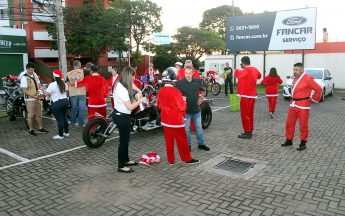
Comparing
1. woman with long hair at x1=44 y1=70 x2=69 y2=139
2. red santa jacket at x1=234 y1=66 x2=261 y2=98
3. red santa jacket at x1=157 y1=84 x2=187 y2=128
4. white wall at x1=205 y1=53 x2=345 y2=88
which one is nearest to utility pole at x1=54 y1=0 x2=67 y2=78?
woman with long hair at x1=44 y1=70 x2=69 y2=139

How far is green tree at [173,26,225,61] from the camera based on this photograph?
5128 cm

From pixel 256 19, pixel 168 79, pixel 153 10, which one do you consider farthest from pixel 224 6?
pixel 168 79

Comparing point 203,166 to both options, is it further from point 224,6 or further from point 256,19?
point 224,6

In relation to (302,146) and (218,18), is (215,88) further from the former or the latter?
(218,18)

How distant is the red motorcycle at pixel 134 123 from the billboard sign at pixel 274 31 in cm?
1487

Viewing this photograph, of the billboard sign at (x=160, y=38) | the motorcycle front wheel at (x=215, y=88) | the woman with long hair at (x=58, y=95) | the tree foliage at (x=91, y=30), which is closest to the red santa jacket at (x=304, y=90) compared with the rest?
the woman with long hair at (x=58, y=95)

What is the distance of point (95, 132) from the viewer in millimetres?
6578

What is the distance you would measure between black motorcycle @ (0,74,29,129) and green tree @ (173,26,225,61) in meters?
43.5

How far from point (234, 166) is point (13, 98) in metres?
8.34

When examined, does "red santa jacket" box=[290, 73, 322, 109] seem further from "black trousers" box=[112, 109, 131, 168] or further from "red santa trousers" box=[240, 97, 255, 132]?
"black trousers" box=[112, 109, 131, 168]

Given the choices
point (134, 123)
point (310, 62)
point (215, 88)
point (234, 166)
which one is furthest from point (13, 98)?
point (310, 62)

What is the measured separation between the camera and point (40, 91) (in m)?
7.72

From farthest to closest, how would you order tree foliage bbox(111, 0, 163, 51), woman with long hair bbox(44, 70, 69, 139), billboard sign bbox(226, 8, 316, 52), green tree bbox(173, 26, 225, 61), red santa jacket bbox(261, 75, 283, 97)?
1. green tree bbox(173, 26, 225, 61)
2. tree foliage bbox(111, 0, 163, 51)
3. billboard sign bbox(226, 8, 316, 52)
4. red santa jacket bbox(261, 75, 283, 97)
5. woman with long hair bbox(44, 70, 69, 139)

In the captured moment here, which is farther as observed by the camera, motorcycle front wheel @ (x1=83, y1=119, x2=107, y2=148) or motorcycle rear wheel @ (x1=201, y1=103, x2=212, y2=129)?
motorcycle rear wheel @ (x1=201, y1=103, x2=212, y2=129)
